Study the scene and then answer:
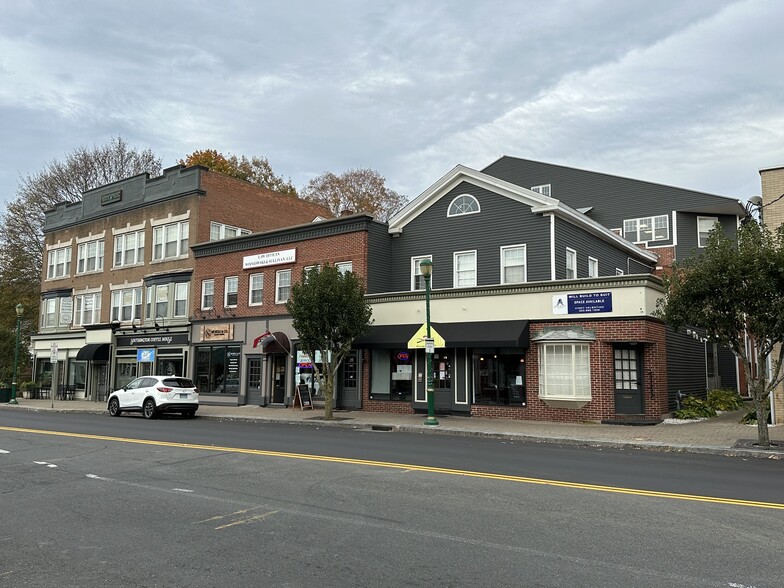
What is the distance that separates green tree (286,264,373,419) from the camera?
21.0 metres

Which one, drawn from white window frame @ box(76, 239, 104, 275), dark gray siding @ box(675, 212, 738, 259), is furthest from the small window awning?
white window frame @ box(76, 239, 104, 275)

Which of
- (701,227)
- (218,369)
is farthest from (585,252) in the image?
(218,369)

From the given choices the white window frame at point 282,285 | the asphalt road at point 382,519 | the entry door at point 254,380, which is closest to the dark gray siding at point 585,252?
the asphalt road at point 382,519

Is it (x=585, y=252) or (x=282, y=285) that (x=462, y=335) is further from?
(x=282, y=285)

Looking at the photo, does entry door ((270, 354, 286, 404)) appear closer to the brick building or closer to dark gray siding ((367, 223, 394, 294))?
dark gray siding ((367, 223, 394, 294))

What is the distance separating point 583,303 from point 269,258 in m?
14.4

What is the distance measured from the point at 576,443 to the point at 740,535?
9349mm

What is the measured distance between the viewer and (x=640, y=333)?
1952cm

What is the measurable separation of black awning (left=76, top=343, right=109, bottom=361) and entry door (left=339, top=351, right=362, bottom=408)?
56.4 feet

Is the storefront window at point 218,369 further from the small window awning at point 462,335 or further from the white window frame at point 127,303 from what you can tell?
the small window awning at point 462,335

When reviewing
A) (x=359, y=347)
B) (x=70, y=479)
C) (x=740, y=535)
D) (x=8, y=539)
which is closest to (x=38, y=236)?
(x=359, y=347)

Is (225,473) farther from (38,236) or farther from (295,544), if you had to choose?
(38,236)

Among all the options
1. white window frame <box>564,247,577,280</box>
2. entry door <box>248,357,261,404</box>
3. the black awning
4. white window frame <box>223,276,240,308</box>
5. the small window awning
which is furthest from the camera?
the black awning

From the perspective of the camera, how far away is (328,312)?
21.0m
